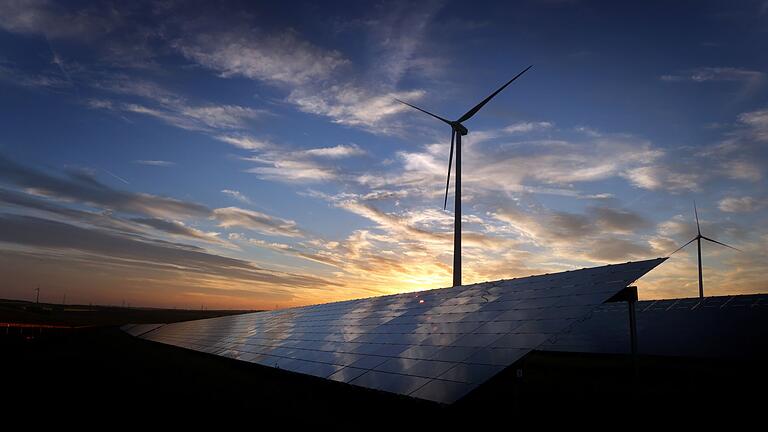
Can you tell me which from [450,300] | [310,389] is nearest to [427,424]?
[310,389]

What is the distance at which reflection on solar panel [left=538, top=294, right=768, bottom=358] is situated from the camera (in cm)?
3844

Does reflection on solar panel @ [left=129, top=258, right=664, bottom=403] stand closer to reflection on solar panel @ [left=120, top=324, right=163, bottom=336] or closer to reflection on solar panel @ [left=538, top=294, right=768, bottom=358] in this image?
reflection on solar panel @ [left=538, top=294, right=768, bottom=358]

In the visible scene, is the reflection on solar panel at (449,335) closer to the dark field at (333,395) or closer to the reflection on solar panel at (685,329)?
the dark field at (333,395)

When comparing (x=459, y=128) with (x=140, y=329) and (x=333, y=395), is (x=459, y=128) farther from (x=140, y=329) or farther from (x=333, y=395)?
(x=140, y=329)

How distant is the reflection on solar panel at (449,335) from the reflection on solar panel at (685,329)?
17800 millimetres

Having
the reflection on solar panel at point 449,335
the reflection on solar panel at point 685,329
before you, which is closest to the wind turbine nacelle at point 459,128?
the reflection on solar panel at point 685,329

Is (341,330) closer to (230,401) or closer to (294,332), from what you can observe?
(294,332)

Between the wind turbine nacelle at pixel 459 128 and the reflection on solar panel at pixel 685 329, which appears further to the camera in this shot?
the wind turbine nacelle at pixel 459 128

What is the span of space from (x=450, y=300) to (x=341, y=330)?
25.6 feet

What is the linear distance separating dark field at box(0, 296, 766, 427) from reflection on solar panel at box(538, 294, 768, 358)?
8491 millimetres

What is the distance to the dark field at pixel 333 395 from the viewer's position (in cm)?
1566

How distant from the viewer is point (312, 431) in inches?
529

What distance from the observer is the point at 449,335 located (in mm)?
19703

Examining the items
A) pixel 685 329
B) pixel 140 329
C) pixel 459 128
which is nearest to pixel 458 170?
pixel 459 128
